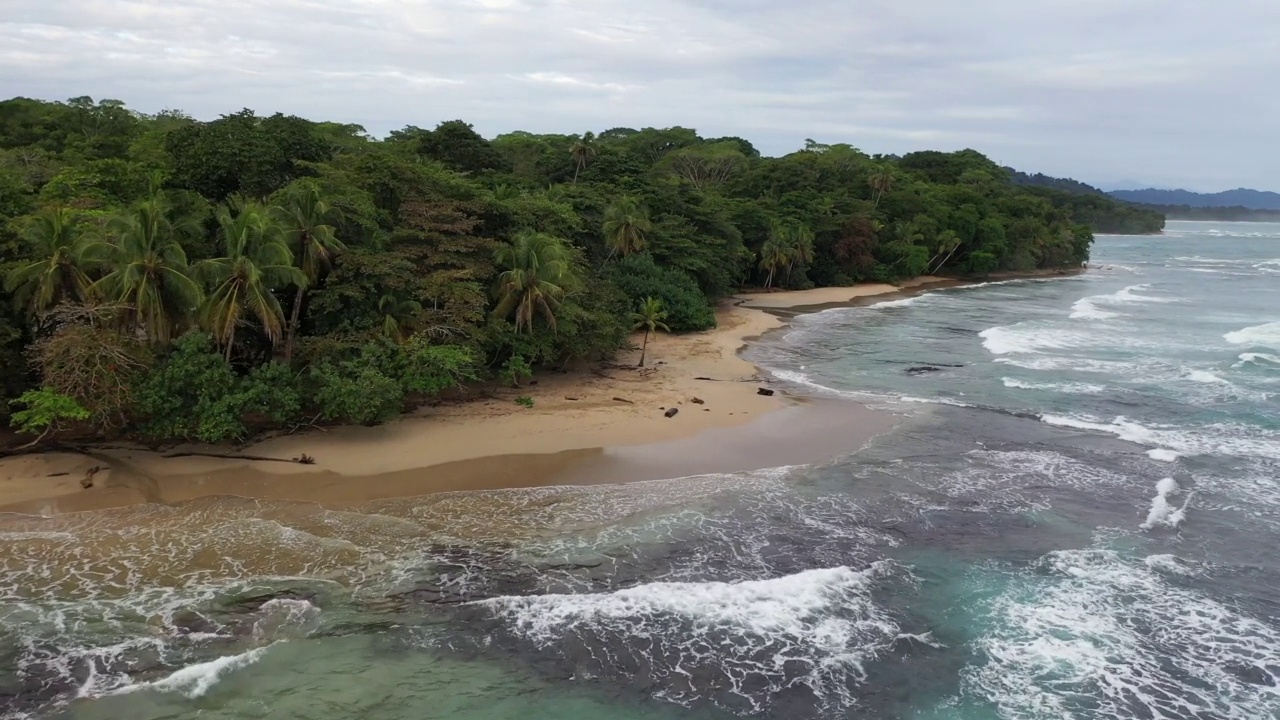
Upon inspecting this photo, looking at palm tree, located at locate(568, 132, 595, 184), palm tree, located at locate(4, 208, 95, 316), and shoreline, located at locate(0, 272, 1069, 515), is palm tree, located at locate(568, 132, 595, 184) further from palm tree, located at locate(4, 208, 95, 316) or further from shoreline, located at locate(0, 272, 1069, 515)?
palm tree, located at locate(4, 208, 95, 316)

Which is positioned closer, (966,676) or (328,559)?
(966,676)

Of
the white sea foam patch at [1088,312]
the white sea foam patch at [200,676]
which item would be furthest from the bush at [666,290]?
the white sea foam patch at [200,676]

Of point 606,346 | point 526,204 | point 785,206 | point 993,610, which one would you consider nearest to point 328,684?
point 993,610

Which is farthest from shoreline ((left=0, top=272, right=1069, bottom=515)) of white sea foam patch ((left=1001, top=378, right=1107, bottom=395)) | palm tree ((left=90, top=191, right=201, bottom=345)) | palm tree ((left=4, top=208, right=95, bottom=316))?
white sea foam patch ((left=1001, top=378, right=1107, bottom=395))

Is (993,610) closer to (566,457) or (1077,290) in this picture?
(566,457)

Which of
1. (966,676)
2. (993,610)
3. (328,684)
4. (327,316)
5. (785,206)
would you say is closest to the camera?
(328,684)

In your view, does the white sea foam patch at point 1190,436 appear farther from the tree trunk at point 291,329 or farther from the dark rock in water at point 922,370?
the tree trunk at point 291,329

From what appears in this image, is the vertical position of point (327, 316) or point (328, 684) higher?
point (327, 316)
